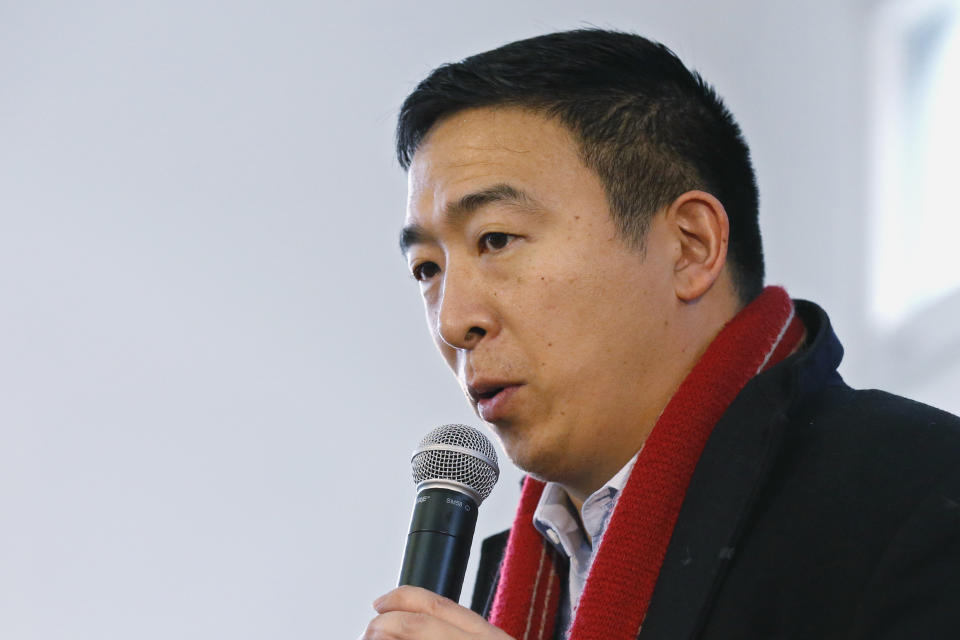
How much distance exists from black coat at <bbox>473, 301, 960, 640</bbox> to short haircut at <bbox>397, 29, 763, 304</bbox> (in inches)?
12.3

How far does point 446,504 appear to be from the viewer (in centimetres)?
134

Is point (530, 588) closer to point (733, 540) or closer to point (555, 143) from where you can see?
point (733, 540)

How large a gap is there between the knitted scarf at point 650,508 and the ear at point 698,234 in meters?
0.09

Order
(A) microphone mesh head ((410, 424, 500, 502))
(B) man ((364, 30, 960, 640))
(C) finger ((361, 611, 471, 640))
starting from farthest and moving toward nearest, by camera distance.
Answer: (A) microphone mesh head ((410, 424, 500, 502)), (B) man ((364, 30, 960, 640)), (C) finger ((361, 611, 471, 640))

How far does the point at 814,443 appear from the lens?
1.43 metres

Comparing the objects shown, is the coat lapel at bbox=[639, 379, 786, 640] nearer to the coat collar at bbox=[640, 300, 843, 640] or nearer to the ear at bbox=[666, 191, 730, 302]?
the coat collar at bbox=[640, 300, 843, 640]

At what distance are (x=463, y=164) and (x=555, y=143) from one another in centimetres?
13

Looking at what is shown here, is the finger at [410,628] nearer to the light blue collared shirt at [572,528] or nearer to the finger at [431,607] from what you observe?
the finger at [431,607]

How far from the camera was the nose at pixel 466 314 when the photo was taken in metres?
1.51

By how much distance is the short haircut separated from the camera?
5.36 ft

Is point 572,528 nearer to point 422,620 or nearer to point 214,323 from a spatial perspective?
point 422,620

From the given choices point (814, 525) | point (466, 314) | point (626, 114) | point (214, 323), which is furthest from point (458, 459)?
point (214, 323)

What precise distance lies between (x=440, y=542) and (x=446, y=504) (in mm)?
56

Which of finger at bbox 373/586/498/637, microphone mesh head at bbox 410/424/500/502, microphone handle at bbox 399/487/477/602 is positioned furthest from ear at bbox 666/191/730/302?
finger at bbox 373/586/498/637
